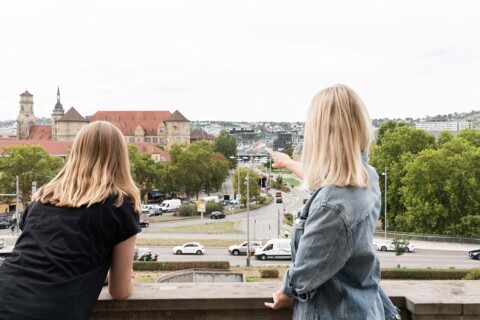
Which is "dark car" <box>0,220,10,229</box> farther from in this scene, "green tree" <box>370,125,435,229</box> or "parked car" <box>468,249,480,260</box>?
"parked car" <box>468,249,480,260</box>

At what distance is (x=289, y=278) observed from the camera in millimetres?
2812

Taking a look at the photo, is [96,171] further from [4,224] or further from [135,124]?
[135,124]

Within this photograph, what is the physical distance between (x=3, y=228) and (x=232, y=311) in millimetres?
53282

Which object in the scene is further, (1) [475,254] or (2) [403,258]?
(1) [475,254]

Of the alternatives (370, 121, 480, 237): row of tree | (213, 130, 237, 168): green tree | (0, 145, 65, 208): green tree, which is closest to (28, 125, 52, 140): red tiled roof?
(213, 130, 237, 168): green tree

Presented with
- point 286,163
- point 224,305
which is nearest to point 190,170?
point 224,305

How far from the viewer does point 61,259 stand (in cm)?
281

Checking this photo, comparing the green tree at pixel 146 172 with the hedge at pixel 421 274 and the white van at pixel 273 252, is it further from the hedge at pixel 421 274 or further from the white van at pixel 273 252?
the hedge at pixel 421 274

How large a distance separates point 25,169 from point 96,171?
64.0 meters

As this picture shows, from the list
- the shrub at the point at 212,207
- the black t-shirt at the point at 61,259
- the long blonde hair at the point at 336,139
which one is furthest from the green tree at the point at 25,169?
the long blonde hair at the point at 336,139

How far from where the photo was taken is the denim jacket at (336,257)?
8.60 ft

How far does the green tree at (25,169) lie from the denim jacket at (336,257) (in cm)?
6093

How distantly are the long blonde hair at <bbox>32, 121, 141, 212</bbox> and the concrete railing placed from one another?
1.01m

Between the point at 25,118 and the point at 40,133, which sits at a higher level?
the point at 25,118
